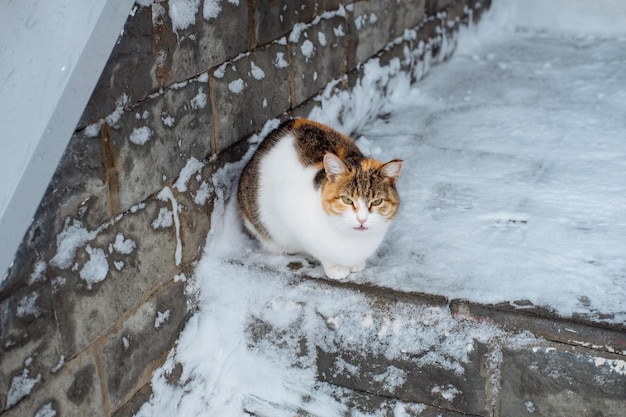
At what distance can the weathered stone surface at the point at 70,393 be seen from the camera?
1780mm

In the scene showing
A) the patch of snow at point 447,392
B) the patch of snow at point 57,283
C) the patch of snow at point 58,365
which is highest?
the patch of snow at point 57,283

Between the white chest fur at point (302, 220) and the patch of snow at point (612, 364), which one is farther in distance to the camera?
the white chest fur at point (302, 220)

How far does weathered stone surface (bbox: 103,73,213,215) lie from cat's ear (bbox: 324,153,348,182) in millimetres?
513

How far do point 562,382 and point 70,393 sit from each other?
1519 millimetres

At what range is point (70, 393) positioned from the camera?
192 centimetres

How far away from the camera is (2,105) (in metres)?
1.65

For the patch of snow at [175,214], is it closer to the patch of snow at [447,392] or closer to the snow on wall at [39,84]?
the snow on wall at [39,84]

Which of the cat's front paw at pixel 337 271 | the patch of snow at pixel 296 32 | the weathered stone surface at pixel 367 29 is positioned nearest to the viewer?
the cat's front paw at pixel 337 271

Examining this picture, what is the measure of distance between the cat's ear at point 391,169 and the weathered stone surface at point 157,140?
26.9 inches

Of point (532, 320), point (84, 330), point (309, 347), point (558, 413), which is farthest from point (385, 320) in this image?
point (84, 330)

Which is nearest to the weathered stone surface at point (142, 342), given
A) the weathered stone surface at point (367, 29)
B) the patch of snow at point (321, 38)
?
the patch of snow at point (321, 38)

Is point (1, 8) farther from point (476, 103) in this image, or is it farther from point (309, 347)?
point (476, 103)

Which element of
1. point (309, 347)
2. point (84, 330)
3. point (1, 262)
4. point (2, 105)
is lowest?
point (309, 347)

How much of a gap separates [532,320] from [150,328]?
1.28 m
